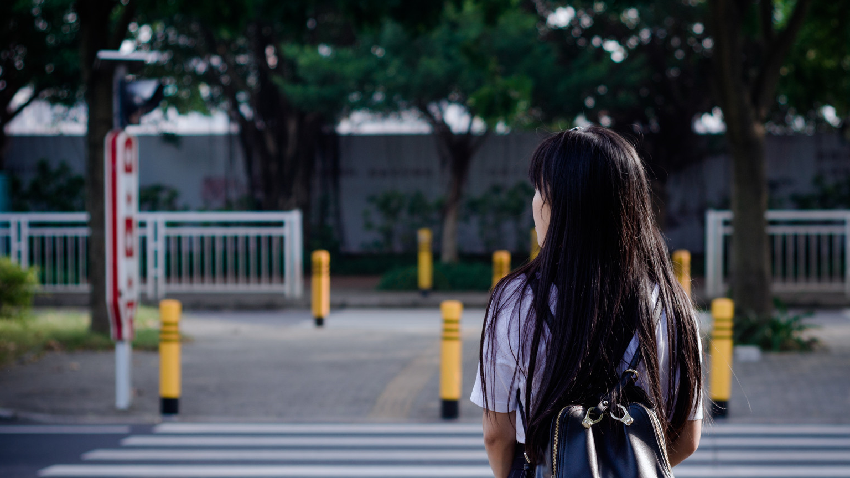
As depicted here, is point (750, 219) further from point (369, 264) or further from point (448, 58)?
point (369, 264)

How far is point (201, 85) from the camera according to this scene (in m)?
20.0

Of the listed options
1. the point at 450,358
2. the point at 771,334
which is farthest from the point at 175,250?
the point at 771,334

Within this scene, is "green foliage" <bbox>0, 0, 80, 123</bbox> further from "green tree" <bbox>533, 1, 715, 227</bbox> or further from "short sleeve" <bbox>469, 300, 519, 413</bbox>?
"short sleeve" <bbox>469, 300, 519, 413</bbox>

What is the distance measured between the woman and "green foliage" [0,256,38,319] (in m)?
10.0

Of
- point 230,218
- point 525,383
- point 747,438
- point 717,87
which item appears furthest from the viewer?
point 230,218

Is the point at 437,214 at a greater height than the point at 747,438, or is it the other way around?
the point at 437,214

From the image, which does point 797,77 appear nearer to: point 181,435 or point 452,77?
point 452,77

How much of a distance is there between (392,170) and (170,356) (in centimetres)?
1452

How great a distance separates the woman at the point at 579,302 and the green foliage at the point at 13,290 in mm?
10002

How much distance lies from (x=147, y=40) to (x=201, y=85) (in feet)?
5.71

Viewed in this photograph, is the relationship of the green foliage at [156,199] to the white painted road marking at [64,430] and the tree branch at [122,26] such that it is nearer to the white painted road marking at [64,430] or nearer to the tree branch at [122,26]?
the tree branch at [122,26]

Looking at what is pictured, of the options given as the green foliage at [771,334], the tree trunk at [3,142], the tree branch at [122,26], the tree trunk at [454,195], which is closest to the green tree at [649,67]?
the tree trunk at [454,195]

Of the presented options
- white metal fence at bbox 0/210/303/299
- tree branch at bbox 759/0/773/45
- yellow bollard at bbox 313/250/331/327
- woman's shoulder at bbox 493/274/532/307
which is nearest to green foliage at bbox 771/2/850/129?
tree branch at bbox 759/0/773/45

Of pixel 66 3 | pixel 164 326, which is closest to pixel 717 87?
pixel 164 326
